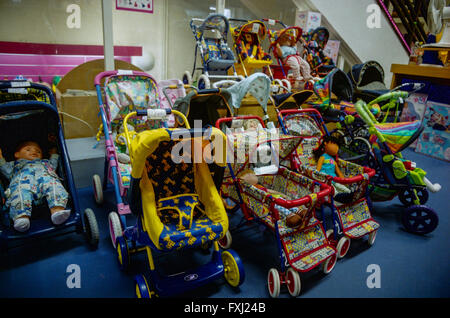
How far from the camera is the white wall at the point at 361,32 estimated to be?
5.42 metres

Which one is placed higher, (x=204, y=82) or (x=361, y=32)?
(x=361, y=32)

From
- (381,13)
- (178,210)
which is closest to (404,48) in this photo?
(381,13)

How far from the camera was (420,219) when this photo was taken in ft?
8.52

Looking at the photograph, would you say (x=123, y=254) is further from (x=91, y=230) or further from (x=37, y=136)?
(x=37, y=136)

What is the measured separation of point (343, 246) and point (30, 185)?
83.4 inches

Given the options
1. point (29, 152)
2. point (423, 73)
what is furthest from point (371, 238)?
point (423, 73)

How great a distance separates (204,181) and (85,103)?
1.99 m

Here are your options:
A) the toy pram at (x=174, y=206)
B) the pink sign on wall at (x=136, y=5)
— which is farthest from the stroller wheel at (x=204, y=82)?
the toy pram at (x=174, y=206)

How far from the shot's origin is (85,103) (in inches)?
127

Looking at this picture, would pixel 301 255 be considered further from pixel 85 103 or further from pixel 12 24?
pixel 12 24

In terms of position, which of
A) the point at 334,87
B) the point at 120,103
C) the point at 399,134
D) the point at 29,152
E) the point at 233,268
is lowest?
the point at 233,268

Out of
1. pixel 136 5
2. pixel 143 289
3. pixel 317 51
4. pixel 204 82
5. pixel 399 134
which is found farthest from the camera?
pixel 317 51

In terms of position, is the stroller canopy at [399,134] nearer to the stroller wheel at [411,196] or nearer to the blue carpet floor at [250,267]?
the stroller wheel at [411,196]
